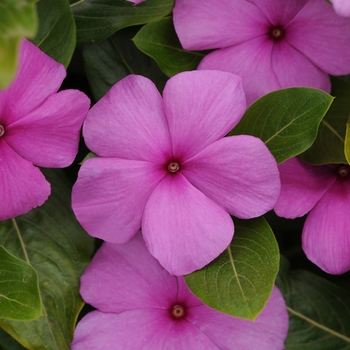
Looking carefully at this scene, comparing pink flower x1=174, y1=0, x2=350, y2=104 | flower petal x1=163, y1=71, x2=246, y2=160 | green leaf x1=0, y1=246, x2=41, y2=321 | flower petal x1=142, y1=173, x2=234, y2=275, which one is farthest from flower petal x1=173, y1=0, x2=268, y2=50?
green leaf x1=0, y1=246, x2=41, y2=321

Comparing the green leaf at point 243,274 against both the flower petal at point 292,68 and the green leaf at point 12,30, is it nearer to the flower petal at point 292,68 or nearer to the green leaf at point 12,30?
the flower petal at point 292,68

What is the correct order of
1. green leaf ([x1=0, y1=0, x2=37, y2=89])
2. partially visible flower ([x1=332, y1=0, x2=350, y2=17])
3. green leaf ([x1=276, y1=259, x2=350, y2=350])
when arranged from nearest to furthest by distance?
green leaf ([x1=0, y1=0, x2=37, y2=89]) < partially visible flower ([x1=332, y1=0, x2=350, y2=17]) < green leaf ([x1=276, y1=259, x2=350, y2=350])

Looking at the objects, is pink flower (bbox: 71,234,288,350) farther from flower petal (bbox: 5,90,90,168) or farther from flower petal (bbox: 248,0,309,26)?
flower petal (bbox: 248,0,309,26)

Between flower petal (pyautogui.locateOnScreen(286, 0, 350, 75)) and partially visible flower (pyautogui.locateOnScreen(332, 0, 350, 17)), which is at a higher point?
partially visible flower (pyautogui.locateOnScreen(332, 0, 350, 17))

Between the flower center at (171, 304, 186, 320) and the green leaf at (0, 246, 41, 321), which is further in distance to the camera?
the flower center at (171, 304, 186, 320)

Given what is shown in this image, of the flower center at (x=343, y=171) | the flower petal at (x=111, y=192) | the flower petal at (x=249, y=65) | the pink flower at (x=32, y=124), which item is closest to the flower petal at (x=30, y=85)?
the pink flower at (x=32, y=124)

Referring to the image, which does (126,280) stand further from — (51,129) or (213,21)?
(213,21)

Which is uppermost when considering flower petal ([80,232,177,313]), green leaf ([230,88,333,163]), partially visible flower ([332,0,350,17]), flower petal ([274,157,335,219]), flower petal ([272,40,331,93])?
partially visible flower ([332,0,350,17])
